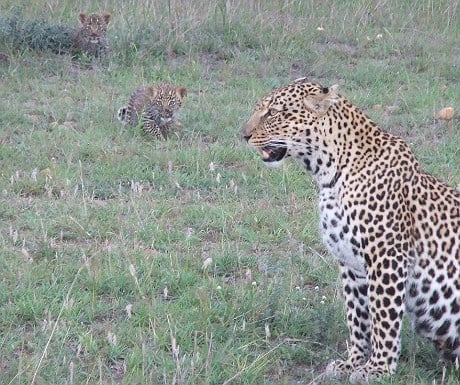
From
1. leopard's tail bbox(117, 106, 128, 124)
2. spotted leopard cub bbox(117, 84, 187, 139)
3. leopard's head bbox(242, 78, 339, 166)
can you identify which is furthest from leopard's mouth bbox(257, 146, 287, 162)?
leopard's tail bbox(117, 106, 128, 124)

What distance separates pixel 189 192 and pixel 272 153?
9.64 ft

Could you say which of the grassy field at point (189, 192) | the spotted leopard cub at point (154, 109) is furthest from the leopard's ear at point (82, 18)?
the spotted leopard cub at point (154, 109)

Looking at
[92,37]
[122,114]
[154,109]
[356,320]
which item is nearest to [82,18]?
[92,37]

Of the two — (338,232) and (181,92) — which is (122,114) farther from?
(338,232)

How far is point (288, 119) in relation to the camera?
6176 mm

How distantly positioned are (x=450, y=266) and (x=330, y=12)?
31.2ft

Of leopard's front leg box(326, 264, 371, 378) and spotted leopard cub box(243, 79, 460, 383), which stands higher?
spotted leopard cub box(243, 79, 460, 383)

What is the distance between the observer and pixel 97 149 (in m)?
9.98

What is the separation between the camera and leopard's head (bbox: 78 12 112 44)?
42.2 ft

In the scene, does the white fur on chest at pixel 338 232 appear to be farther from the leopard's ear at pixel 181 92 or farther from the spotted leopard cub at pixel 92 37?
the spotted leopard cub at pixel 92 37

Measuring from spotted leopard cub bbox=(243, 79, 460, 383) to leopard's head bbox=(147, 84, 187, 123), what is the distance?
4.65m

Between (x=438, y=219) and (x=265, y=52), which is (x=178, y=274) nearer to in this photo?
(x=438, y=219)

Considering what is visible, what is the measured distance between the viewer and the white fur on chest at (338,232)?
234 inches

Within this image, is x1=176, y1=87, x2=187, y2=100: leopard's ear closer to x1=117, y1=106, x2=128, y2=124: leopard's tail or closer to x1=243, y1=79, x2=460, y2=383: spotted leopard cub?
x1=117, y1=106, x2=128, y2=124: leopard's tail
